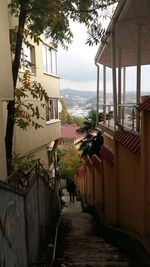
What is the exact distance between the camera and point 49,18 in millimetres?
10133

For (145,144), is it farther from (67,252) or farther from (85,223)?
(85,223)

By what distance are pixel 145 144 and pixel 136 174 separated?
4.22ft

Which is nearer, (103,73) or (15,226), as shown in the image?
(15,226)

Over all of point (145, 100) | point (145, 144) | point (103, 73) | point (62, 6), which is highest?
point (62, 6)

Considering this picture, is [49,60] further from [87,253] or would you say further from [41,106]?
[87,253]

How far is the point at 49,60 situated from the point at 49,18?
1132 centimetres

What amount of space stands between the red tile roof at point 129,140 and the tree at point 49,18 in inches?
102

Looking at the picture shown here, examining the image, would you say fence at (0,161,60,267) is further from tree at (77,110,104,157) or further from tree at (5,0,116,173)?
tree at (77,110,104,157)

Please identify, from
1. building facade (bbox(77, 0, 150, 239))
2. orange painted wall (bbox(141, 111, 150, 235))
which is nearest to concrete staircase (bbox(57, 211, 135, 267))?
building facade (bbox(77, 0, 150, 239))

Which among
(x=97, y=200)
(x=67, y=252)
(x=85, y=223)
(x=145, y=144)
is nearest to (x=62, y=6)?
(x=145, y=144)

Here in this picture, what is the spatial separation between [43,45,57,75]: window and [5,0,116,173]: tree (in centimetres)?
928

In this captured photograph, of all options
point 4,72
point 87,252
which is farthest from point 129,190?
point 4,72

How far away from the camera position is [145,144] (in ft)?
24.0

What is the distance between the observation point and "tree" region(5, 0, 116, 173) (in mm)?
9773
